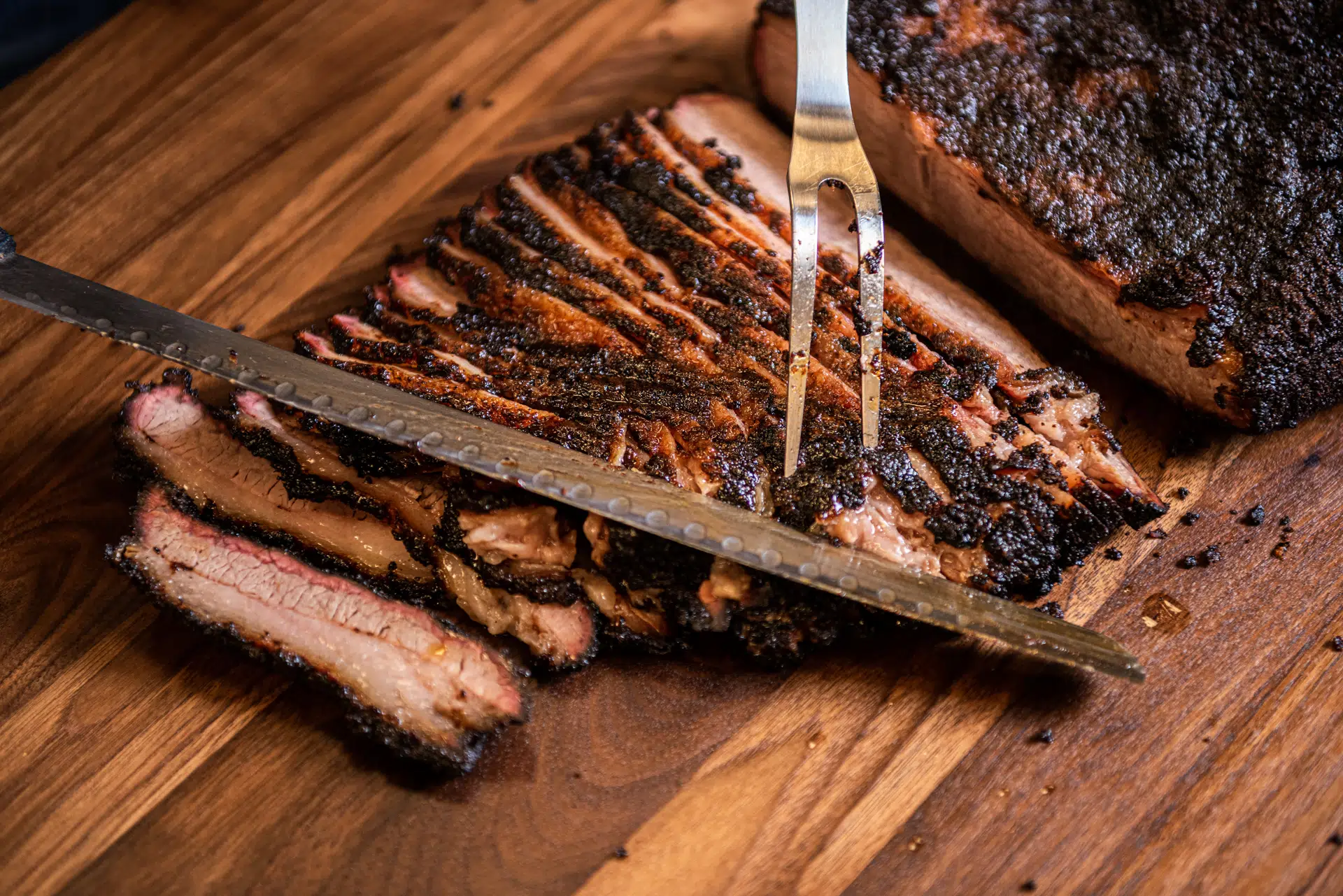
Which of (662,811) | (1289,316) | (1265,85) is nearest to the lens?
→ (662,811)

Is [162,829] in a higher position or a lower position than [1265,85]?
lower

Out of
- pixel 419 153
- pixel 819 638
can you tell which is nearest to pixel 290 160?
pixel 419 153

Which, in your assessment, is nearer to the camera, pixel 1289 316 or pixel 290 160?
pixel 1289 316

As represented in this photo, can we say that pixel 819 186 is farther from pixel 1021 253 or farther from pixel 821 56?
pixel 1021 253

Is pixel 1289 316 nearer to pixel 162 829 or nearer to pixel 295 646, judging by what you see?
pixel 295 646

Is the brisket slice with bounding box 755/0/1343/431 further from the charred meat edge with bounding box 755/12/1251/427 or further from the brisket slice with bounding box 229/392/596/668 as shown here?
the brisket slice with bounding box 229/392/596/668

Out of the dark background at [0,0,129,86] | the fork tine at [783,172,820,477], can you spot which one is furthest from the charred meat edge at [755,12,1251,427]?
the dark background at [0,0,129,86]

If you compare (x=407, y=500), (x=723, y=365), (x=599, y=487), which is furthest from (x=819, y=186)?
(x=407, y=500)
